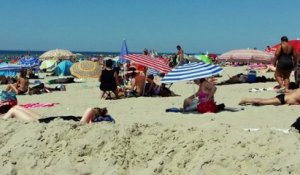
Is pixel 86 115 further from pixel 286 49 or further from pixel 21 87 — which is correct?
pixel 21 87

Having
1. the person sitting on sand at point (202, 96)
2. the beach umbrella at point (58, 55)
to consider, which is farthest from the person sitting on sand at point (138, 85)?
the beach umbrella at point (58, 55)

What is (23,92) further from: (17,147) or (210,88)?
(17,147)

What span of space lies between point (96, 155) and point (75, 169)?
282 mm

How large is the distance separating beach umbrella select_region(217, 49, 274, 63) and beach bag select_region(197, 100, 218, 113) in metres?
8.69

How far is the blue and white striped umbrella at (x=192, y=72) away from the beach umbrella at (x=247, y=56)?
8063 millimetres

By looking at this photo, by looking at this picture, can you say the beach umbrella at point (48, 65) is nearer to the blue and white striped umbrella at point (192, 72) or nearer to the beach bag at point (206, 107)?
the blue and white striped umbrella at point (192, 72)

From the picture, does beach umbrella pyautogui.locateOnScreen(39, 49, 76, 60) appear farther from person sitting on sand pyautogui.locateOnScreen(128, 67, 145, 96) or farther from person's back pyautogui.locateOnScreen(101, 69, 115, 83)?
person's back pyautogui.locateOnScreen(101, 69, 115, 83)

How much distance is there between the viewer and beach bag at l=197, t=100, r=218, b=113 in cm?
887

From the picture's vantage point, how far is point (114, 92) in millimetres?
12664

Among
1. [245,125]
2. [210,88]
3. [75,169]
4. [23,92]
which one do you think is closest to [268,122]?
[245,125]

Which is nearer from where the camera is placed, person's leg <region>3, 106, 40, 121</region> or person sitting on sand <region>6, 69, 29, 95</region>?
person's leg <region>3, 106, 40, 121</region>

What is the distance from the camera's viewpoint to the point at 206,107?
8.88 meters

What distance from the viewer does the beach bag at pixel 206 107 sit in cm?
887

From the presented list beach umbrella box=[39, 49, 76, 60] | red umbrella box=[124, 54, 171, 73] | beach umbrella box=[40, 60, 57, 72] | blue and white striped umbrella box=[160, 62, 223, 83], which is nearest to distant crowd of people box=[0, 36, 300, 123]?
blue and white striped umbrella box=[160, 62, 223, 83]
